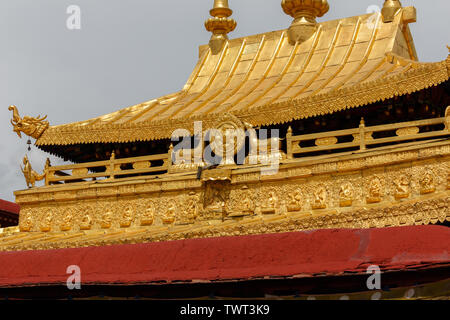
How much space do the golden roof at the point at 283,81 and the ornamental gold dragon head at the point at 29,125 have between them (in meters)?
0.13

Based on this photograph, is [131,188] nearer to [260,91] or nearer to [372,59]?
[260,91]

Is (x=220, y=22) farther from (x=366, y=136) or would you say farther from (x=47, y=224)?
(x=366, y=136)

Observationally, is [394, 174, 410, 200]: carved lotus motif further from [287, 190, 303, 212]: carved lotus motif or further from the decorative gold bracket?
the decorative gold bracket

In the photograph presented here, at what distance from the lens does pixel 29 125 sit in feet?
55.3

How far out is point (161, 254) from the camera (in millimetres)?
11125

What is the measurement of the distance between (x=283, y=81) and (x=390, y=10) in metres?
2.38

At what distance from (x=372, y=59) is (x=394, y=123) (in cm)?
254

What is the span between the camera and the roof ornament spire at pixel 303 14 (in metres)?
18.5

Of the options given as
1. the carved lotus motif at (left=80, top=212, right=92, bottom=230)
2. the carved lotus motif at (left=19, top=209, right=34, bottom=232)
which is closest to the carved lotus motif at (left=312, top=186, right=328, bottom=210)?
the carved lotus motif at (left=80, top=212, right=92, bottom=230)

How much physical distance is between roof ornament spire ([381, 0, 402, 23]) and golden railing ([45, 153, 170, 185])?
487 cm

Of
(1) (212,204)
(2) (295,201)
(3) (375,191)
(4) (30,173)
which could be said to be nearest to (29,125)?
(4) (30,173)

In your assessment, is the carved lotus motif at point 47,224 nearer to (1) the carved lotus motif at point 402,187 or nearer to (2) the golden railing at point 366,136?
(2) the golden railing at point 366,136

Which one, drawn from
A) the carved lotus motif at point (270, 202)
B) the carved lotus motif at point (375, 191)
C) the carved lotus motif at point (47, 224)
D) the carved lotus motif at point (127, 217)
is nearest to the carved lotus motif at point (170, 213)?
the carved lotus motif at point (127, 217)

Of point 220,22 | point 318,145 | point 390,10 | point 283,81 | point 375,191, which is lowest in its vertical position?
point 375,191
